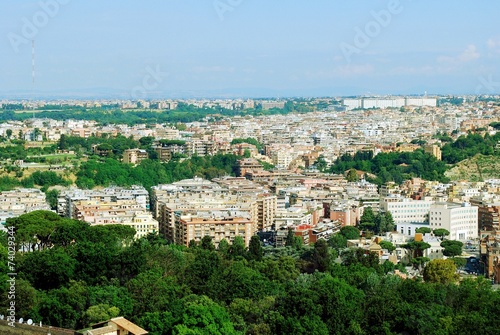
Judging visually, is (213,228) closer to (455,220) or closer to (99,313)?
(455,220)

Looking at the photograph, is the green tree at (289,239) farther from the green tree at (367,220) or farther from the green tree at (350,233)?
the green tree at (367,220)

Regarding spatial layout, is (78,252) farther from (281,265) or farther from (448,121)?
(448,121)

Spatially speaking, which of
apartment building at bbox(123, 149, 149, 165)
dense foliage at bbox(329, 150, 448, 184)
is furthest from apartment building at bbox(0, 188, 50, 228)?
dense foliage at bbox(329, 150, 448, 184)

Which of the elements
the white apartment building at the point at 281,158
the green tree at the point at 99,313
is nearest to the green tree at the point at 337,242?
the green tree at the point at 99,313

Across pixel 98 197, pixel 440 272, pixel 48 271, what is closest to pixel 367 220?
pixel 98 197

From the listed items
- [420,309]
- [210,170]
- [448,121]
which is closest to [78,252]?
[420,309]

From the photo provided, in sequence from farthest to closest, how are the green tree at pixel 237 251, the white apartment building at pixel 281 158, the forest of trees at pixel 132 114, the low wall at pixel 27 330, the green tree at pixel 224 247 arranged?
the forest of trees at pixel 132 114 → the white apartment building at pixel 281 158 → the green tree at pixel 224 247 → the green tree at pixel 237 251 → the low wall at pixel 27 330
